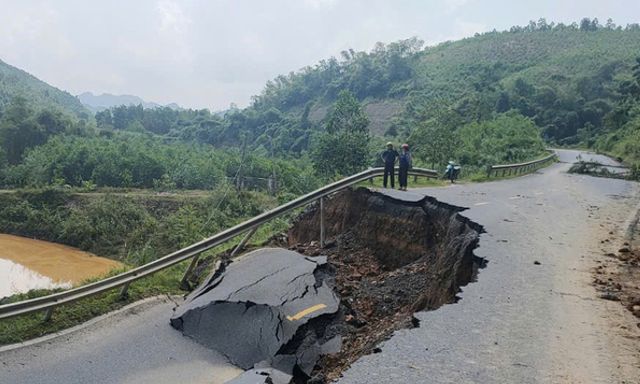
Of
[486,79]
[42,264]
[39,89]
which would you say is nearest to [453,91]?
[486,79]

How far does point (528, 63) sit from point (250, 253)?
104 meters

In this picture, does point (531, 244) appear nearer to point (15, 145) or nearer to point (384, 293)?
point (384, 293)

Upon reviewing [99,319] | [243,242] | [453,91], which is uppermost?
→ [453,91]

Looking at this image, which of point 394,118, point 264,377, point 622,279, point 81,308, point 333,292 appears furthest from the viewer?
point 394,118

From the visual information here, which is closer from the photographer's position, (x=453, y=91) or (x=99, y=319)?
(x=99, y=319)

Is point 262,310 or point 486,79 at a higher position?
point 486,79

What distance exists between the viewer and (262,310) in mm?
7809

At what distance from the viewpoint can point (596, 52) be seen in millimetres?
95938

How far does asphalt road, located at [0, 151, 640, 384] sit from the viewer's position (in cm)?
477

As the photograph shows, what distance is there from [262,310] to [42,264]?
29.0 metres

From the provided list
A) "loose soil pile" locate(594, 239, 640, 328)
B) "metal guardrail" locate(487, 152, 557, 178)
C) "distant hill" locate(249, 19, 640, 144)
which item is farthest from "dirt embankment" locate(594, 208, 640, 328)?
"distant hill" locate(249, 19, 640, 144)

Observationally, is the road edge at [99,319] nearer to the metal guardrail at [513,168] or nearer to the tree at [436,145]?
the metal guardrail at [513,168]

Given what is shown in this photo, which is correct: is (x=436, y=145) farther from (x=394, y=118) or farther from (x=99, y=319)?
(x=394, y=118)

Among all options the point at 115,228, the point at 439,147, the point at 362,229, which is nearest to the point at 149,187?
the point at 115,228
